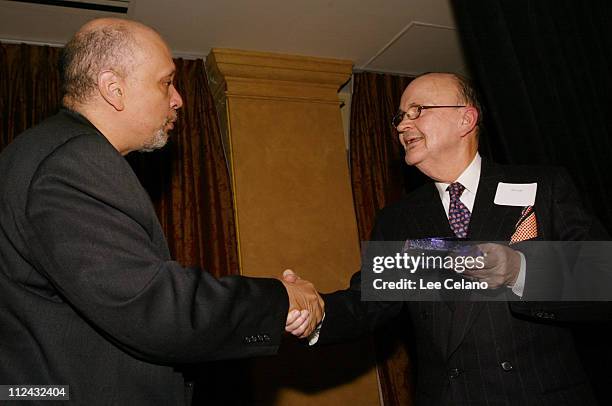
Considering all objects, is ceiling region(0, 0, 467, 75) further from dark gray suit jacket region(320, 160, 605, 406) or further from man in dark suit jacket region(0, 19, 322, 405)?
man in dark suit jacket region(0, 19, 322, 405)

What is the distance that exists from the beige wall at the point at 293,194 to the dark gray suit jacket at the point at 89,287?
3.15 m

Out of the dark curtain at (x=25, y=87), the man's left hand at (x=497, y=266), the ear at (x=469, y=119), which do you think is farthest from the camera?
the dark curtain at (x=25, y=87)

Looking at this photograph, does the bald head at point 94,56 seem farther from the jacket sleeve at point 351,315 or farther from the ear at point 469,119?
the ear at point 469,119

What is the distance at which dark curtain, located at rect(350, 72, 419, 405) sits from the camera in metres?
5.40

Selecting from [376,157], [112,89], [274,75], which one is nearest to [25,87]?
[274,75]

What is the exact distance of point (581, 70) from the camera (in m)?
1.56

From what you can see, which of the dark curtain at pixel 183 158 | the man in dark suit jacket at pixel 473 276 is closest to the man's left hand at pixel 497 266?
the man in dark suit jacket at pixel 473 276

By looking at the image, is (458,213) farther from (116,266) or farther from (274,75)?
(274,75)

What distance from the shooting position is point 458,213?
2.33 m

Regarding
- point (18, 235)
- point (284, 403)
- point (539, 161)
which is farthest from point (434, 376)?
point (284, 403)

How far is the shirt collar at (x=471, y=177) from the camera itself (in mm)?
2389

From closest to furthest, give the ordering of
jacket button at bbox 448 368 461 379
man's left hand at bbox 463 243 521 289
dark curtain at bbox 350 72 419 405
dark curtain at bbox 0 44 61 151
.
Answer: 1. man's left hand at bbox 463 243 521 289
2. jacket button at bbox 448 368 461 379
3. dark curtain at bbox 0 44 61 151
4. dark curtain at bbox 350 72 419 405

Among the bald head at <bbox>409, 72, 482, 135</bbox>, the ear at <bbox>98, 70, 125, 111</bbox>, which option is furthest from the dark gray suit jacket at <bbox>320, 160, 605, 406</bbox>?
the ear at <bbox>98, 70, 125, 111</bbox>

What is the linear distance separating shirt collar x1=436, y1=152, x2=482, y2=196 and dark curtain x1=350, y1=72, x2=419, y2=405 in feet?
9.57
